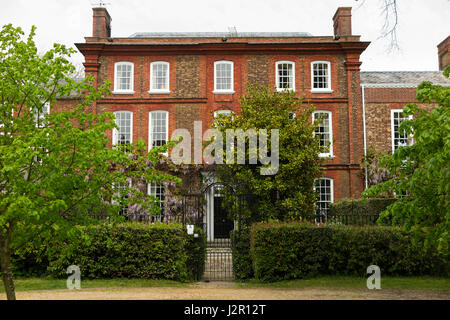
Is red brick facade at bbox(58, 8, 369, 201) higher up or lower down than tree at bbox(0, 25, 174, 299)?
higher up

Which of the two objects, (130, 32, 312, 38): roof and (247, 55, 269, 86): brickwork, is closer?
(247, 55, 269, 86): brickwork

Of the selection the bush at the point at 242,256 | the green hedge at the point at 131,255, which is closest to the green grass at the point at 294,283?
the green hedge at the point at 131,255

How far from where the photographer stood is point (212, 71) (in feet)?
87.1

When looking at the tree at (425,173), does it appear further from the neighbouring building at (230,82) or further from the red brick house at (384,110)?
the red brick house at (384,110)

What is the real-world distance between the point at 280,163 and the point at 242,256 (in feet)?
21.7

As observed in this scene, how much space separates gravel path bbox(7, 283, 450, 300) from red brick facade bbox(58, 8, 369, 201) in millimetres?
14238

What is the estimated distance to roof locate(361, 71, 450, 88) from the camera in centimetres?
2707

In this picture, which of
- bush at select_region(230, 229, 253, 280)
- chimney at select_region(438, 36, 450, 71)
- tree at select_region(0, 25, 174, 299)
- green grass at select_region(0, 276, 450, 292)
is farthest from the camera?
chimney at select_region(438, 36, 450, 71)

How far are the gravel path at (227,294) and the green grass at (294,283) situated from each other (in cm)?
55

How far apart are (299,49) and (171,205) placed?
11.8 meters

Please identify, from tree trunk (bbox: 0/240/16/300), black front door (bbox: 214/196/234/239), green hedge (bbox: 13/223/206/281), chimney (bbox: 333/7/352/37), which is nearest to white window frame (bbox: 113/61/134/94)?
black front door (bbox: 214/196/234/239)

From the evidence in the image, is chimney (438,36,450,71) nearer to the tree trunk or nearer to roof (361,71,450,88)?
roof (361,71,450,88)

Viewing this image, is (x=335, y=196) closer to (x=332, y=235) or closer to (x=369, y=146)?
(x=369, y=146)

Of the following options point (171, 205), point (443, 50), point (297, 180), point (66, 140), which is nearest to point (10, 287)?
point (66, 140)
